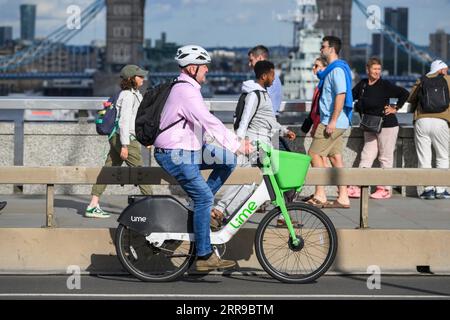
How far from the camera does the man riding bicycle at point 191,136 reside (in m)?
7.79

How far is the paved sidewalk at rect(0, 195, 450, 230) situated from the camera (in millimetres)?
10094

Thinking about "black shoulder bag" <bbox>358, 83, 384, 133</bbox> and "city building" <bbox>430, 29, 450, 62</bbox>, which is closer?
"black shoulder bag" <bbox>358, 83, 384, 133</bbox>

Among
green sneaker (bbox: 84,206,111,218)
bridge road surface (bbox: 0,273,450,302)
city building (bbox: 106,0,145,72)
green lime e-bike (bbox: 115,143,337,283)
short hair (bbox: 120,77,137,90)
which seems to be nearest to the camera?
bridge road surface (bbox: 0,273,450,302)

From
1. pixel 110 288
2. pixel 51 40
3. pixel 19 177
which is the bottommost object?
pixel 110 288

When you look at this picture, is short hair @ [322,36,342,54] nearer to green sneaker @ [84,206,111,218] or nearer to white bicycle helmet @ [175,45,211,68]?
green sneaker @ [84,206,111,218]

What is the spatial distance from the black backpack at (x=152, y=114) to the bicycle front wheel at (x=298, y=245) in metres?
1.10

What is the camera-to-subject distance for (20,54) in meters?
156

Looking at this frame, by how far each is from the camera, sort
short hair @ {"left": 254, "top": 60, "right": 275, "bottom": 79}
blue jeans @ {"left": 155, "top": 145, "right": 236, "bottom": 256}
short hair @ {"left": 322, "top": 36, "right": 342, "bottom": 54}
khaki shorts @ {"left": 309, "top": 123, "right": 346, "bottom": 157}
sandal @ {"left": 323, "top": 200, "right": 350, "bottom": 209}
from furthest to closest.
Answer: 1. sandal @ {"left": 323, "top": 200, "right": 350, "bottom": 209}
2. khaki shorts @ {"left": 309, "top": 123, "right": 346, "bottom": 157}
3. short hair @ {"left": 322, "top": 36, "right": 342, "bottom": 54}
4. short hair @ {"left": 254, "top": 60, "right": 275, "bottom": 79}
5. blue jeans @ {"left": 155, "top": 145, "right": 236, "bottom": 256}

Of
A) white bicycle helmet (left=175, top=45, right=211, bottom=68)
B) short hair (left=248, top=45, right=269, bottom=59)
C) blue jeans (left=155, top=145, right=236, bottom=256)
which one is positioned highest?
short hair (left=248, top=45, right=269, bottom=59)

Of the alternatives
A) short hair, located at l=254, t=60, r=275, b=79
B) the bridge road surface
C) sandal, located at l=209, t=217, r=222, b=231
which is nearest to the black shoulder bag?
short hair, located at l=254, t=60, r=275, b=79

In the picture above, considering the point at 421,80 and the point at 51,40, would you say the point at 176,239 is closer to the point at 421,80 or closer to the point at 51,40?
the point at 421,80
